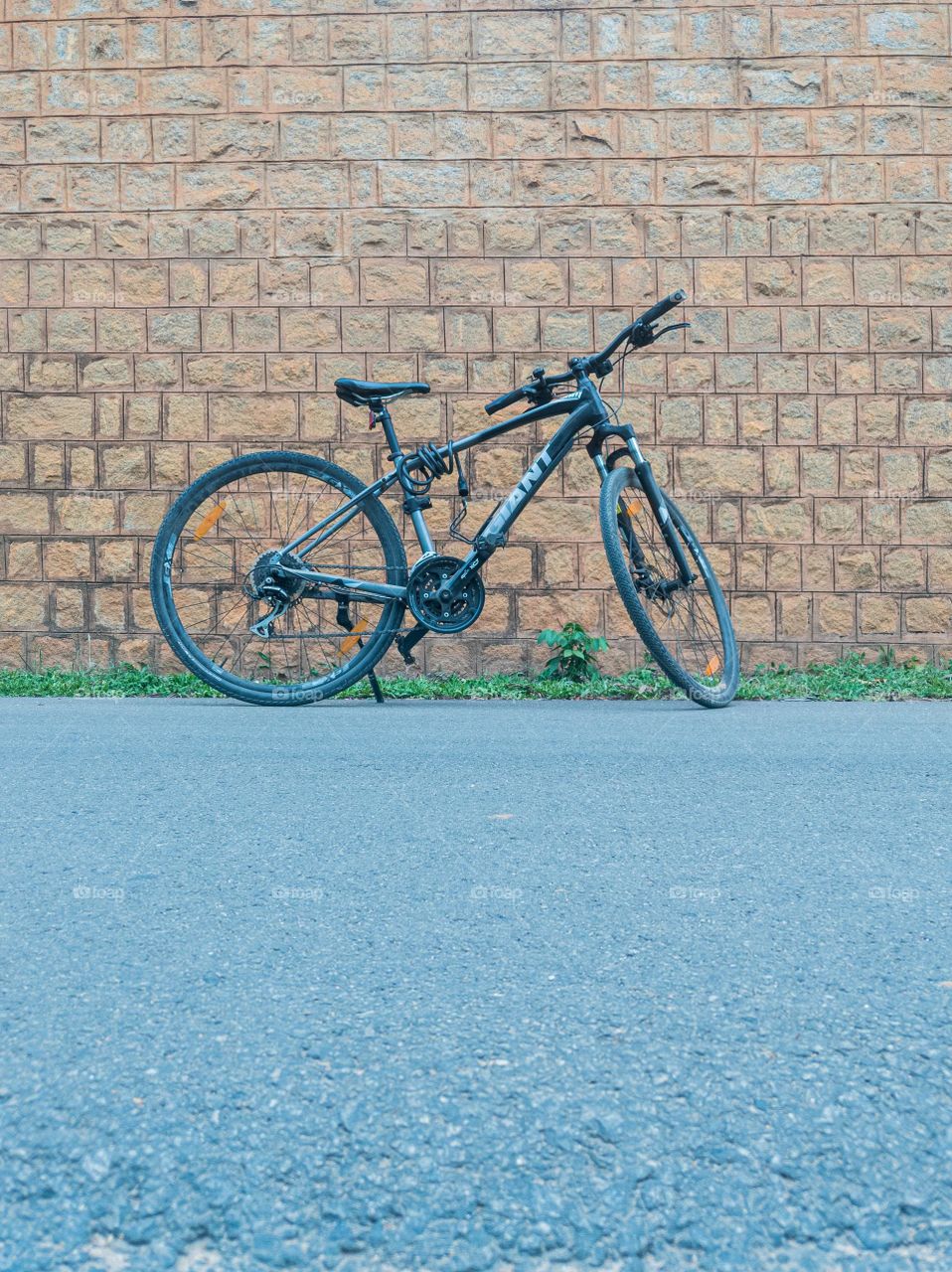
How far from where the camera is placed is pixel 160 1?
6.70m

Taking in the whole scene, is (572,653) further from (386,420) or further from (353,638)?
(386,420)

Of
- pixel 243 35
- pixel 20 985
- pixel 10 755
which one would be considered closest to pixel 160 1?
pixel 243 35

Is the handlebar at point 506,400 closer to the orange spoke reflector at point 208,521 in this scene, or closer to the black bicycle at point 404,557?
the black bicycle at point 404,557

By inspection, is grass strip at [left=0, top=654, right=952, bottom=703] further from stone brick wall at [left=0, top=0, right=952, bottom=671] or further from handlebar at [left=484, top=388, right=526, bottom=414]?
handlebar at [left=484, top=388, right=526, bottom=414]

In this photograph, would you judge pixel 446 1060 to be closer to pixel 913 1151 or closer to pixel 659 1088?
pixel 659 1088

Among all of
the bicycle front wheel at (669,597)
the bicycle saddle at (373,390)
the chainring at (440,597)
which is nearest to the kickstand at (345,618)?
the chainring at (440,597)

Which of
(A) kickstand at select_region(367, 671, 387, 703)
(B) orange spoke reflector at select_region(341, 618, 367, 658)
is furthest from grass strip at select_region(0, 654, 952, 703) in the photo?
(B) orange spoke reflector at select_region(341, 618, 367, 658)

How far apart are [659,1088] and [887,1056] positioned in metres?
0.32

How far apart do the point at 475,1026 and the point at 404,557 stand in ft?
12.4

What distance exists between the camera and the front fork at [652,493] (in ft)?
18.3

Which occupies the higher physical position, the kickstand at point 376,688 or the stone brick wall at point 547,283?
the stone brick wall at point 547,283

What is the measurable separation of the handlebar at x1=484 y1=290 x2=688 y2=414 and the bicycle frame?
0.16ft

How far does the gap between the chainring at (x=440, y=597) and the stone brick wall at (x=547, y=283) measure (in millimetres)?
1068

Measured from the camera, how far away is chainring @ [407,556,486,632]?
5473 millimetres
